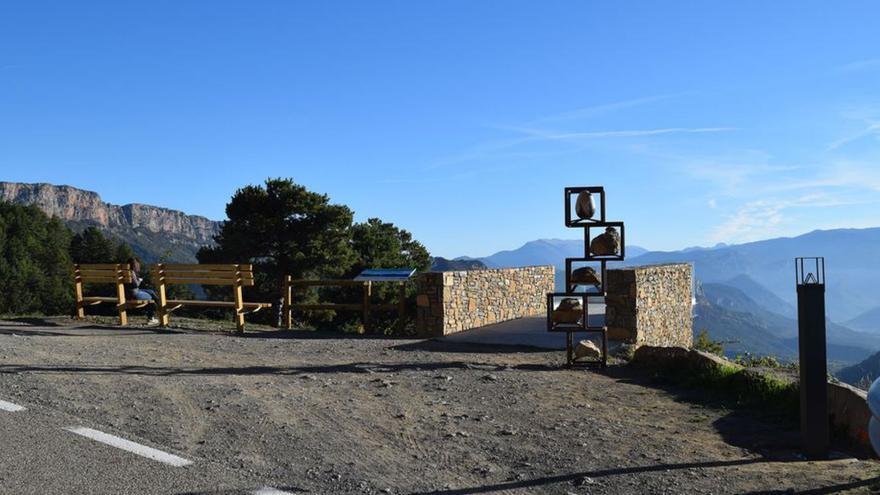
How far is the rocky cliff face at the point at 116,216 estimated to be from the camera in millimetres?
122562

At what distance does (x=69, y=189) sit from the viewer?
139500mm

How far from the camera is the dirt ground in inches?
170

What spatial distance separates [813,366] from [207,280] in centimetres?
1037

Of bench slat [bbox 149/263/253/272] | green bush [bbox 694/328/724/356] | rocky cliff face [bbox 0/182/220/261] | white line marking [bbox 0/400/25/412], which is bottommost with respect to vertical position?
green bush [bbox 694/328/724/356]

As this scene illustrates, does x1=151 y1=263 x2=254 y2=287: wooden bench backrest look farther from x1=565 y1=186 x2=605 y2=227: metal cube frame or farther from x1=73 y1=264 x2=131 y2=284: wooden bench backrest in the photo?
x1=565 y1=186 x2=605 y2=227: metal cube frame

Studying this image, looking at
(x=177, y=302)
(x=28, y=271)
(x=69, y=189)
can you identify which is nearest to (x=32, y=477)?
(x=177, y=302)

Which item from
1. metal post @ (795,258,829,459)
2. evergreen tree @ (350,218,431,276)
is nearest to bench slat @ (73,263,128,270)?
metal post @ (795,258,829,459)

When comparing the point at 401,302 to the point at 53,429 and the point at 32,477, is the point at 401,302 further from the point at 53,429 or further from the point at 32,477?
the point at 32,477

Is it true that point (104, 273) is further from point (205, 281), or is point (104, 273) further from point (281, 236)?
point (281, 236)

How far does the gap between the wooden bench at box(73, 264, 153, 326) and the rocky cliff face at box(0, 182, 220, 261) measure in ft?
341

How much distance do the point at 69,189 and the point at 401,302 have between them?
145 metres

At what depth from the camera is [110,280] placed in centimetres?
1365

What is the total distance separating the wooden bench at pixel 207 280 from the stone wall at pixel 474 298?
115 inches

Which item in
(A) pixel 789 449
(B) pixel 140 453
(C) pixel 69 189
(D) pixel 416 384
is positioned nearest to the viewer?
(B) pixel 140 453
